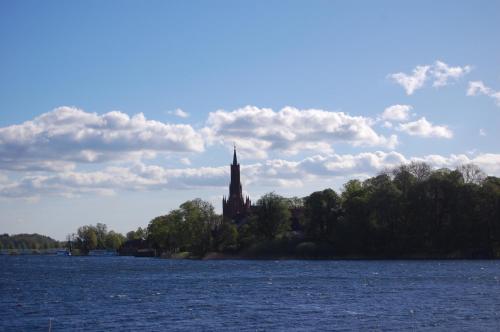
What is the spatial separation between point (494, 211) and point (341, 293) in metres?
64.7

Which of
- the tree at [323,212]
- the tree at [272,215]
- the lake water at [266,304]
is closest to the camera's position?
the lake water at [266,304]

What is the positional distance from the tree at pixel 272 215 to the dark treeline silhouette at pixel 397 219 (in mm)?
230

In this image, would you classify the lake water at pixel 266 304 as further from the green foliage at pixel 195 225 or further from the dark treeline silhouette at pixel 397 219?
the green foliage at pixel 195 225

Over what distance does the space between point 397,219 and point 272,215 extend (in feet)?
113

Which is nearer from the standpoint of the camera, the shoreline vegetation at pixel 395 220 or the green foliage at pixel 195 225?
the shoreline vegetation at pixel 395 220

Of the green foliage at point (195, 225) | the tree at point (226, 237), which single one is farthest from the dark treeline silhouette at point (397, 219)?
the green foliage at point (195, 225)

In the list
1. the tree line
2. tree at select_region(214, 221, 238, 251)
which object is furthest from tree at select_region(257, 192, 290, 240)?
tree at select_region(214, 221, 238, 251)

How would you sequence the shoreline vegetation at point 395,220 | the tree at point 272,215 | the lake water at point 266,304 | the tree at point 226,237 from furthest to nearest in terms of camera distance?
the tree at point 226,237
the tree at point 272,215
the shoreline vegetation at point 395,220
the lake water at point 266,304

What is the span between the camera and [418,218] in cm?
12231

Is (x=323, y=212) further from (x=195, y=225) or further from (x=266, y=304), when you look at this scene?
(x=266, y=304)

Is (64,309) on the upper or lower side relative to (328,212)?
lower

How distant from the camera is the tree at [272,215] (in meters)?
150

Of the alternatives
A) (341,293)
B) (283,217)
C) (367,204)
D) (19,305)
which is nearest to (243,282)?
(341,293)

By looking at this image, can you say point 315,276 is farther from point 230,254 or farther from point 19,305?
point 230,254
